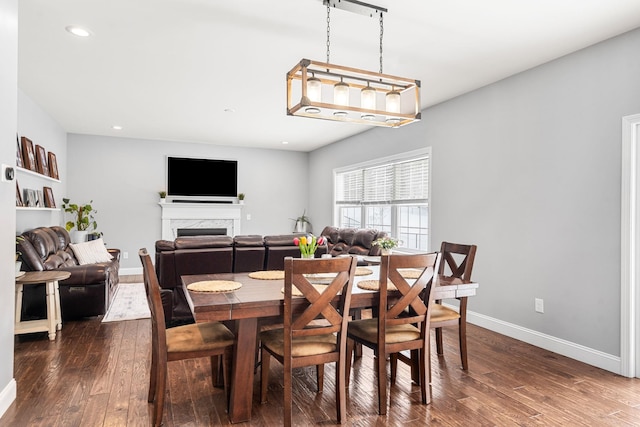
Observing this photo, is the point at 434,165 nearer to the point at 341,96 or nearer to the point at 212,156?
the point at 341,96

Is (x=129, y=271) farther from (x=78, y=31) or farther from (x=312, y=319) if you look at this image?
(x=312, y=319)

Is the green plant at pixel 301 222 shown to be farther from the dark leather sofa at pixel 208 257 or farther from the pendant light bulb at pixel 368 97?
the pendant light bulb at pixel 368 97

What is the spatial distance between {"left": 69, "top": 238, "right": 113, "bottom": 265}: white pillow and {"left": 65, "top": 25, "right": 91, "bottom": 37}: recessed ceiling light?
10.5 feet

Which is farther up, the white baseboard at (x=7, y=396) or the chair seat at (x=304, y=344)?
the chair seat at (x=304, y=344)

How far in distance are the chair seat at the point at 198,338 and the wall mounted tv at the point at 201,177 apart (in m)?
5.84

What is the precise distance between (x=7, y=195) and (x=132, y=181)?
5.48 m

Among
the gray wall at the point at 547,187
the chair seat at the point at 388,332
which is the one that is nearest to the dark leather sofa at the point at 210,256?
the chair seat at the point at 388,332

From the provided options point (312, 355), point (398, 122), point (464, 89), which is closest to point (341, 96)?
point (398, 122)

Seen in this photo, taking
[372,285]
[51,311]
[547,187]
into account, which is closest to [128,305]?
[51,311]

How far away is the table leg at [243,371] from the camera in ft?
7.61

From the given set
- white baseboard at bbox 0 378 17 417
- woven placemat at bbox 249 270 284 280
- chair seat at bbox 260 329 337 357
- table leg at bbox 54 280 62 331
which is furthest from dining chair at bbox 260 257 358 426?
table leg at bbox 54 280 62 331

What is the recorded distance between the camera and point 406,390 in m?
2.78

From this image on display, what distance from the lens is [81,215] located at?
690 centimetres

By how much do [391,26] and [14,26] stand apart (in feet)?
8.25
